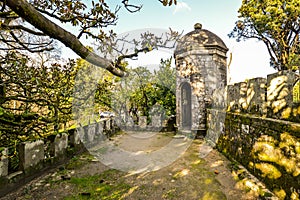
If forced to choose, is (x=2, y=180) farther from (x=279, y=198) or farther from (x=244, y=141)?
(x=244, y=141)

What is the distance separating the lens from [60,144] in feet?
16.8

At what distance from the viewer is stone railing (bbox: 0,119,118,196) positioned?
3.40 m

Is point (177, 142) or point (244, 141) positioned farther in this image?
point (177, 142)

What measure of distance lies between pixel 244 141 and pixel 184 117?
19.5ft

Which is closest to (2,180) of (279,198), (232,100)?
(279,198)

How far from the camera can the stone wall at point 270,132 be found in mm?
2867

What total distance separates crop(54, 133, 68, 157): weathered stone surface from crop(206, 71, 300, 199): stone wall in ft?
15.7

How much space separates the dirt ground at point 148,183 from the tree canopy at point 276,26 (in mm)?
13847

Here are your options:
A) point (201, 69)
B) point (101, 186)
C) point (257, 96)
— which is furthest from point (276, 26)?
point (101, 186)

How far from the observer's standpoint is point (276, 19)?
14.2 m

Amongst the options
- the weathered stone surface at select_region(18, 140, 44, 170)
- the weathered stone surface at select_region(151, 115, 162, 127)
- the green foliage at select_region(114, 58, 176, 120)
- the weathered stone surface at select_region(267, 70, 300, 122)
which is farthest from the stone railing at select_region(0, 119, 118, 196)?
the green foliage at select_region(114, 58, 176, 120)

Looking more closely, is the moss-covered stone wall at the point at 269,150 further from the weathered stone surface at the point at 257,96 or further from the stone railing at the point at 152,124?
the stone railing at the point at 152,124

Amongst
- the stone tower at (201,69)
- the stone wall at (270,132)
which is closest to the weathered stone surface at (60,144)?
the stone wall at (270,132)

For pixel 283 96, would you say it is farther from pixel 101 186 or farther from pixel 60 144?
pixel 60 144
